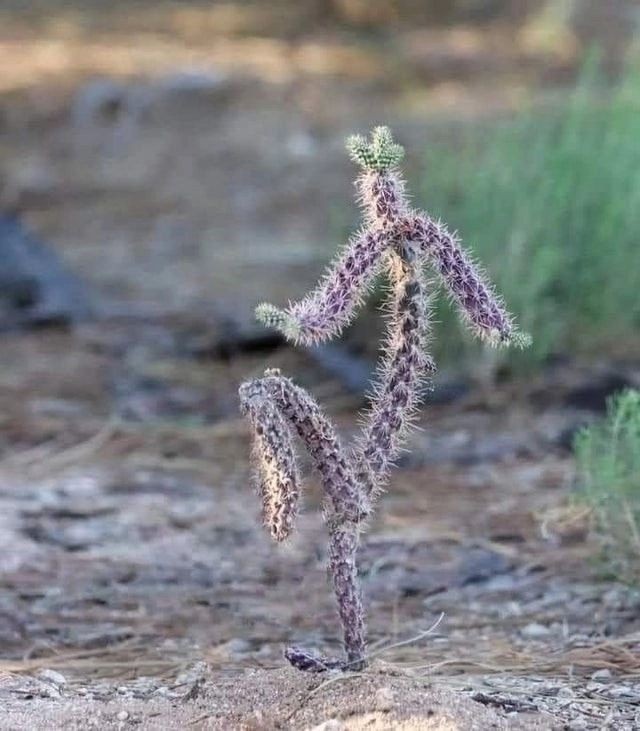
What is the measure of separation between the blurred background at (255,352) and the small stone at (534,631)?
0.04ft

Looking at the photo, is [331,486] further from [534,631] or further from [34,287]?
[34,287]

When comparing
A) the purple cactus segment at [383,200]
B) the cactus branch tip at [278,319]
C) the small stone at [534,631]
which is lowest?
the small stone at [534,631]

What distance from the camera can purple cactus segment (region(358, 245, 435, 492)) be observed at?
2.38 m

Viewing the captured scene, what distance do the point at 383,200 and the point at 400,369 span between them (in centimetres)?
28

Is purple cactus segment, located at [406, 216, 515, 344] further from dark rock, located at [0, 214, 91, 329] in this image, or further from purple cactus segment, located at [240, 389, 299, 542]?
dark rock, located at [0, 214, 91, 329]

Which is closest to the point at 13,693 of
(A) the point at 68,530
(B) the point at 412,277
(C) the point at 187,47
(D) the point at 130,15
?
(B) the point at 412,277

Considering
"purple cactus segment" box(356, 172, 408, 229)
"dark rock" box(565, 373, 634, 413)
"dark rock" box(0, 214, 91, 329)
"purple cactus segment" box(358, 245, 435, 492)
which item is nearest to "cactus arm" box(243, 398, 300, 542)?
"purple cactus segment" box(358, 245, 435, 492)

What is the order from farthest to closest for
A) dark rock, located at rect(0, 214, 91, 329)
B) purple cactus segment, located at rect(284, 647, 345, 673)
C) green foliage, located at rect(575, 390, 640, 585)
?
dark rock, located at rect(0, 214, 91, 329), green foliage, located at rect(575, 390, 640, 585), purple cactus segment, located at rect(284, 647, 345, 673)

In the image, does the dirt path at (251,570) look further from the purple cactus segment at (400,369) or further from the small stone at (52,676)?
the purple cactus segment at (400,369)

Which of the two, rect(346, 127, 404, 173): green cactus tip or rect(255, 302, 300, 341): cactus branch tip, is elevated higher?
rect(346, 127, 404, 173): green cactus tip

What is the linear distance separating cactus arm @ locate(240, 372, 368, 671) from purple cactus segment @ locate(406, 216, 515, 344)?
0.94ft

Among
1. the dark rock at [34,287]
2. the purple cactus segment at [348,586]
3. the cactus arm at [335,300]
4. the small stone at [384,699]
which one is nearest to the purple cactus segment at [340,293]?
the cactus arm at [335,300]

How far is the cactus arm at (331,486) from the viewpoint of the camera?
227cm

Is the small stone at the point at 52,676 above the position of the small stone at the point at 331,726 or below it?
above
